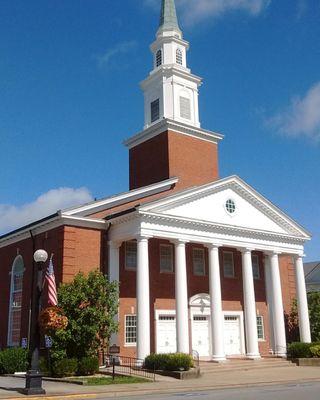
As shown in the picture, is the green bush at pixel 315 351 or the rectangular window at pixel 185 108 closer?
the green bush at pixel 315 351

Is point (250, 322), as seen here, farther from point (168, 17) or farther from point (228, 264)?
point (168, 17)

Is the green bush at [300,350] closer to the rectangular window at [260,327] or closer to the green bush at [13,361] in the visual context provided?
the rectangular window at [260,327]

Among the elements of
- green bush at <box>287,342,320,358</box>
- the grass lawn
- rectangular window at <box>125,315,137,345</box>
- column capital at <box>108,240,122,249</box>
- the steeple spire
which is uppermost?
the steeple spire

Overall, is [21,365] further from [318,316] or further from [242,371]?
[318,316]

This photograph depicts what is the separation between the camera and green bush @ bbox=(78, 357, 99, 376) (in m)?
24.5

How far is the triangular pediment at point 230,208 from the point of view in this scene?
29.6 meters

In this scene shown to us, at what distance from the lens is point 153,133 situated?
3694 centimetres

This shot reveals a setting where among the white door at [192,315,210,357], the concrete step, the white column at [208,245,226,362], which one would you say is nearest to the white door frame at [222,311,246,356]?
the white door at [192,315,210,357]

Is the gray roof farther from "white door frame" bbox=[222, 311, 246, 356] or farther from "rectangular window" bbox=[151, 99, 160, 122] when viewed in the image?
"white door frame" bbox=[222, 311, 246, 356]

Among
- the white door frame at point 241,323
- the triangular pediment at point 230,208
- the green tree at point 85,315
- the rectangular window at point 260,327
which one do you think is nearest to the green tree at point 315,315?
the rectangular window at point 260,327

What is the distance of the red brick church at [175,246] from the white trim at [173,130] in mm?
76

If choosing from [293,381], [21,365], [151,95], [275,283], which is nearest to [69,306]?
[21,365]

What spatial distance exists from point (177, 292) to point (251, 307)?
19.1 ft

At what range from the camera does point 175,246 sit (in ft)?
96.4
